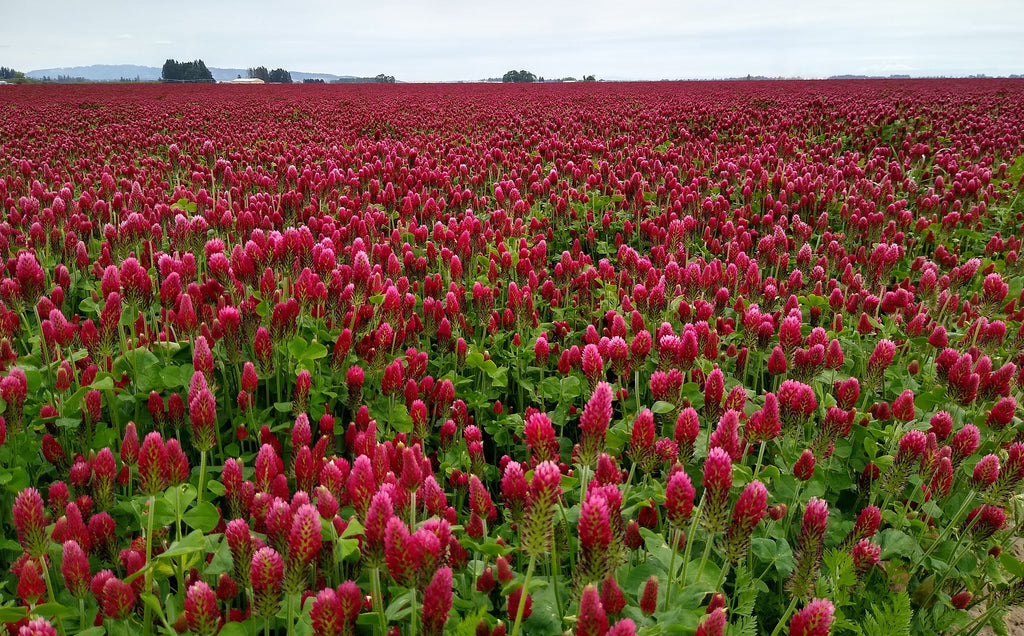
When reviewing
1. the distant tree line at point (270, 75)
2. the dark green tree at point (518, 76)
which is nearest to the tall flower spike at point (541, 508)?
the dark green tree at point (518, 76)

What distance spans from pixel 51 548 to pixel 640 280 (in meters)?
3.41

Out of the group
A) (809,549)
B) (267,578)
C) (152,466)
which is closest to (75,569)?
(152,466)

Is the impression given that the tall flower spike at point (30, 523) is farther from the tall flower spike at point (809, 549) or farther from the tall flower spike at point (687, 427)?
the tall flower spike at point (809, 549)

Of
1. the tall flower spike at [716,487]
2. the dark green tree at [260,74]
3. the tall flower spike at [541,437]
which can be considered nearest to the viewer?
the tall flower spike at [716,487]

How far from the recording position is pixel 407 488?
1.80 metres

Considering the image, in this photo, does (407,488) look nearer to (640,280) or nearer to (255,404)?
(255,404)

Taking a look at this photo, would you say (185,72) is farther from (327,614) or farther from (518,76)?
(327,614)

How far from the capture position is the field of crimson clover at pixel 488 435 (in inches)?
67.9

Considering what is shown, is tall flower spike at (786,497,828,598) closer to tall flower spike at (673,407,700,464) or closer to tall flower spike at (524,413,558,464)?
tall flower spike at (673,407,700,464)

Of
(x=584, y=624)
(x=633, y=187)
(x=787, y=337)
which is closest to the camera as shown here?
(x=584, y=624)

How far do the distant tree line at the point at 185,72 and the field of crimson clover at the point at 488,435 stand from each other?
3442 inches

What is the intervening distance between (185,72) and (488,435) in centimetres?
9676

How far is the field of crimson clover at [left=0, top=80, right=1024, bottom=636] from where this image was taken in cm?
173

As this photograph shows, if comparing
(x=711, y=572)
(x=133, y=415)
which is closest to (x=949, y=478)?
(x=711, y=572)
